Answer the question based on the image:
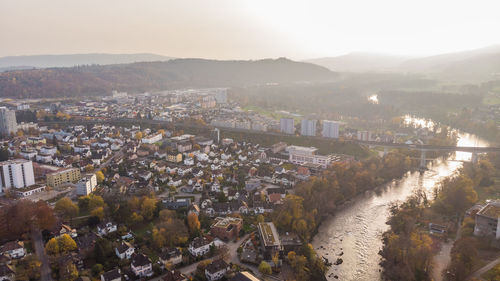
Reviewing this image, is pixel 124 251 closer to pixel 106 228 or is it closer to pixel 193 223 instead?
pixel 106 228

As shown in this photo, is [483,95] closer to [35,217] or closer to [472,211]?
[472,211]

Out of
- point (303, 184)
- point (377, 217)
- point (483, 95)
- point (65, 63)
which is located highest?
point (65, 63)

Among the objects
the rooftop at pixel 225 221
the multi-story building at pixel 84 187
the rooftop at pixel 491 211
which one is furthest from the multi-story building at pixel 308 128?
the multi-story building at pixel 84 187

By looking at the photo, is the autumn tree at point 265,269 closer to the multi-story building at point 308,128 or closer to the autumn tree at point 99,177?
the autumn tree at point 99,177

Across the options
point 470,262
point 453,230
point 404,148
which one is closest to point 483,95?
point 404,148

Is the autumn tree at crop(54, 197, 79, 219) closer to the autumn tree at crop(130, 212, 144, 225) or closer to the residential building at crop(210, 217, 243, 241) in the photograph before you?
the autumn tree at crop(130, 212, 144, 225)
